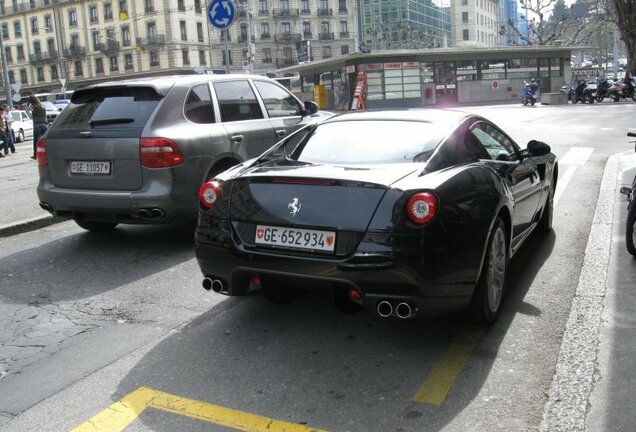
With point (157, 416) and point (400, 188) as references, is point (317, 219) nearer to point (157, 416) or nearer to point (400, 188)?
point (400, 188)

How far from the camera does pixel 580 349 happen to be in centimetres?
365

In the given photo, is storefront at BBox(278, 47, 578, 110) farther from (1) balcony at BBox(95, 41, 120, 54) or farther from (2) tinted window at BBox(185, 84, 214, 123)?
(1) balcony at BBox(95, 41, 120, 54)

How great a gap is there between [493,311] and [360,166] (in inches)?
50.8

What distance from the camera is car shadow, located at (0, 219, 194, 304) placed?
5.26 m

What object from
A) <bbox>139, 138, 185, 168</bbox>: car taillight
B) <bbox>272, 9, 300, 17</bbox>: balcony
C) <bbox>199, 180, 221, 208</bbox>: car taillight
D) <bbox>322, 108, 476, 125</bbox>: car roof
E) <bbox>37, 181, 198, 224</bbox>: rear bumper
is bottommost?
<bbox>37, 181, 198, 224</bbox>: rear bumper

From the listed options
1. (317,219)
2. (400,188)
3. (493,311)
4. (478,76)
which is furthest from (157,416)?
(478,76)

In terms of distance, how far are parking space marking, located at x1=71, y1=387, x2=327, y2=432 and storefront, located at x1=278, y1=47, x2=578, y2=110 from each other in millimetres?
36833

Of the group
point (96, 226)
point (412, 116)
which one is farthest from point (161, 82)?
point (412, 116)

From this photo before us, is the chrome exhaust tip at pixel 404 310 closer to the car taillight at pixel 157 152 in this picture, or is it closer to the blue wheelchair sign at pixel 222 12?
the car taillight at pixel 157 152

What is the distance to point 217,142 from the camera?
21.2 ft

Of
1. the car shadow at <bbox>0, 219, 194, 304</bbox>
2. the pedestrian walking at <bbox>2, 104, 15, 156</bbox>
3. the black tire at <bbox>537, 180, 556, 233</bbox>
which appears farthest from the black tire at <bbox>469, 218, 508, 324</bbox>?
the pedestrian walking at <bbox>2, 104, 15, 156</bbox>

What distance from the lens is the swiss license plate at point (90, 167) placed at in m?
6.02

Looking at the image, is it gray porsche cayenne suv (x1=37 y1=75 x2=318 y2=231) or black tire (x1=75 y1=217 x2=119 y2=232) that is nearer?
gray porsche cayenne suv (x1=37 y1=75 x2=318 y2=231)

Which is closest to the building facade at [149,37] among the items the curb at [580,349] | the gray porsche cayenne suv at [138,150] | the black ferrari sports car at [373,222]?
the gray porsche cayenne suv at [138,150]
